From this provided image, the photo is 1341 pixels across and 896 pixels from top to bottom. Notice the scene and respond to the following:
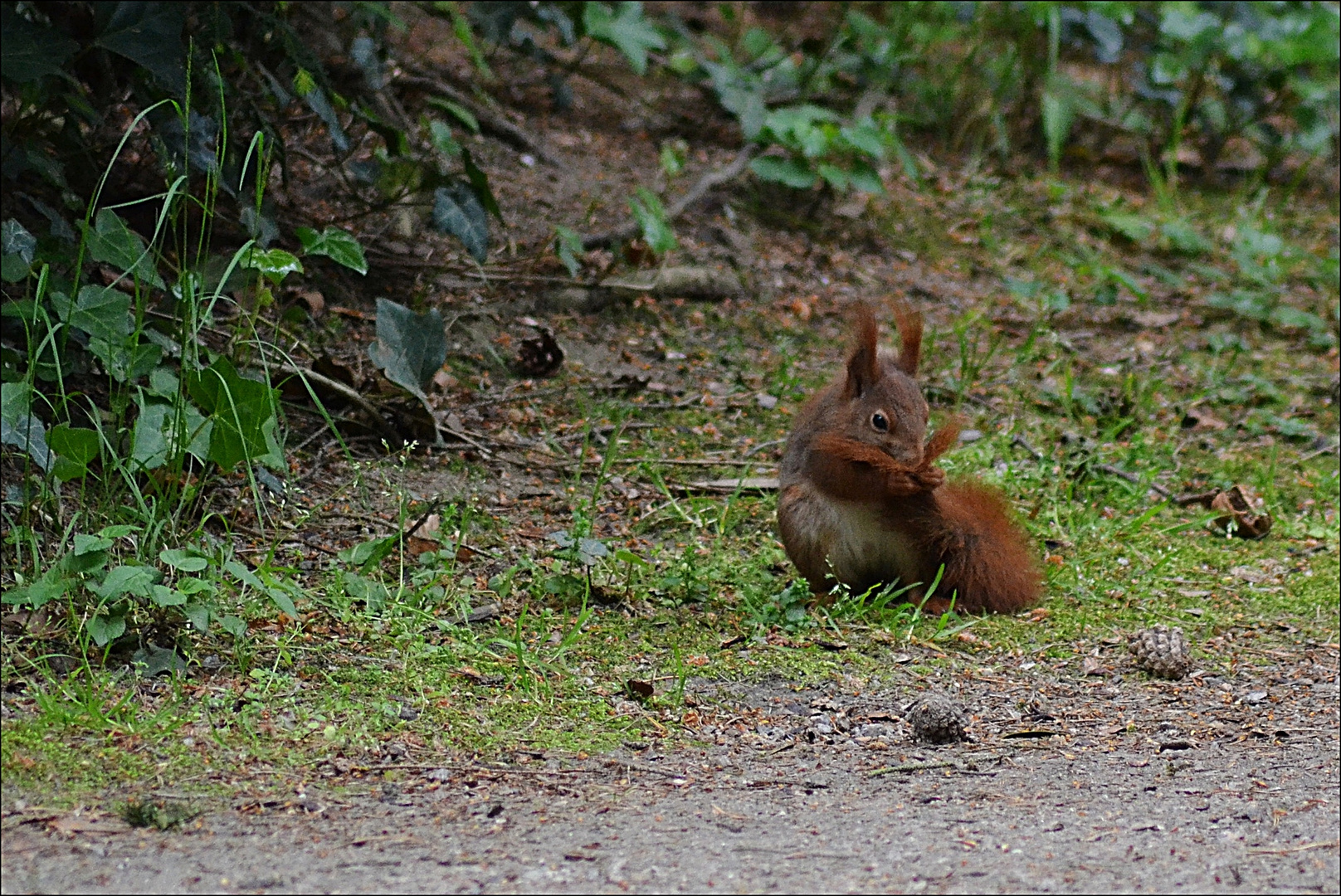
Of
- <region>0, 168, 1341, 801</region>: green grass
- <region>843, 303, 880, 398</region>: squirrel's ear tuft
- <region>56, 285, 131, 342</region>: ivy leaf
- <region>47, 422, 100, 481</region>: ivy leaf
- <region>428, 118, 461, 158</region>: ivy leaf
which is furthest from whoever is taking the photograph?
<region>428, 118, 461, 158</region>: ivy leaf

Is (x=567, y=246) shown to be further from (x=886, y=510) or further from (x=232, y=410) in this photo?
(x=232, y=410)

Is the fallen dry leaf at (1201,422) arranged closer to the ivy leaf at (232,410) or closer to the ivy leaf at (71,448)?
the ivy leaf at (232,410)

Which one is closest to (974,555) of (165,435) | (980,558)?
(980,558)

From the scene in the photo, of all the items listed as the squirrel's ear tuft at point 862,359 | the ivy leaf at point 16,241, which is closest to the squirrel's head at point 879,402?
the squirrel's ear tuft at point 862,359

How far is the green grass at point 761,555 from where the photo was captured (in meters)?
2.59

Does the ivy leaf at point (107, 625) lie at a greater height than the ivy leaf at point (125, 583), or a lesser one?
lesser

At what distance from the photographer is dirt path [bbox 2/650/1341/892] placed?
1.97 metres

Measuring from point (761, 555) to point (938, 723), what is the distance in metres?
1.15

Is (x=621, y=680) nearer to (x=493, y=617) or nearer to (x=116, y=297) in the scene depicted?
(x=493, y=617)

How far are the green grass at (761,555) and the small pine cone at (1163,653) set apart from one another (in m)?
0.13

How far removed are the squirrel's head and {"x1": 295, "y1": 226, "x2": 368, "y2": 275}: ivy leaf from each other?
52.4 inches

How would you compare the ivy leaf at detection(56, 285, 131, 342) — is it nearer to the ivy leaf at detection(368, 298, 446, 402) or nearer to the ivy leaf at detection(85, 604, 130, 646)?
the ivy leaf at detection(85, 604, 130, 646)

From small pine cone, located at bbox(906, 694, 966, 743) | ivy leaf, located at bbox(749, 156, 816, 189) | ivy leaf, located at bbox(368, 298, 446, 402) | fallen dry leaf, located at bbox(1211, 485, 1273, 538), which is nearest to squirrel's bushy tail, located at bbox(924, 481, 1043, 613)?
small pine cone, located at bbox(906, 694, 966, 743)

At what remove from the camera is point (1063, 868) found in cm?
204
